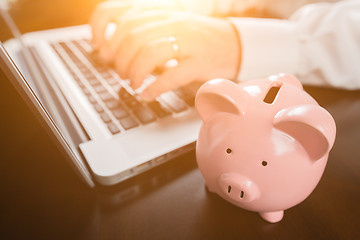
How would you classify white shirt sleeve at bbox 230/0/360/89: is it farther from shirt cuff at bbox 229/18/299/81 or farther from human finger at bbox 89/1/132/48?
human finger at bbox 89/1/132/48

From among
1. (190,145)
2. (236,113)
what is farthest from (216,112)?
(190,145)

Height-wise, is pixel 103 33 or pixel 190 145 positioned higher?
pixel 103 33

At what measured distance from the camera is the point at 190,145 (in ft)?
1.27

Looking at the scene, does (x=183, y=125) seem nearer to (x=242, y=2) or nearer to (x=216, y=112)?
(x=216, y=112)

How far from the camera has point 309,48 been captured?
578mm

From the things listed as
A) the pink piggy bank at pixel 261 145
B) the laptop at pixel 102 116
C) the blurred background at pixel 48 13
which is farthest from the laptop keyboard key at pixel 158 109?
the blurred background at pixel 48 13

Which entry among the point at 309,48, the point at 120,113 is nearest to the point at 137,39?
the point at 120,113

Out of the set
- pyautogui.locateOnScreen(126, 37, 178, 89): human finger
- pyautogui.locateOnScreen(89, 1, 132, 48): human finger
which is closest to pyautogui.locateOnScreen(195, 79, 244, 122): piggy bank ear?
pyautogui.locateOnScreen(126, 37, 178, 89): human finger

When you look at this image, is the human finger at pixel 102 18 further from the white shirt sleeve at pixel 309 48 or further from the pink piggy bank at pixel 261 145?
the pink piggy bank at pixel 261 145

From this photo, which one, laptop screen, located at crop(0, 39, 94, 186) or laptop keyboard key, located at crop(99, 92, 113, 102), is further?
laptop keyboard key, located at crop(99, 92, 113, 102)

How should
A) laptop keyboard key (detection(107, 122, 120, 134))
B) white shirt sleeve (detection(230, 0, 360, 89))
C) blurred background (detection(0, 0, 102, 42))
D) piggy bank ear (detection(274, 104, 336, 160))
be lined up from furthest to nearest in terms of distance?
blurred background (detection(0, 0, 102, 42)), white shirt sleeve (detection(230, 0, 360, 89)), laptop keyboard key (detection(107, 122, 120, 134)), piggy bank ear (detection(274, 104, 336, 160))

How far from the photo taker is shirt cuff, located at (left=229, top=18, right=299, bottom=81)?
1.80 ft

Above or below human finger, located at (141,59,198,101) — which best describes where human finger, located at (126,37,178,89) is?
above

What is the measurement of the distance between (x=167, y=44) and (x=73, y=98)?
0.21 meters
